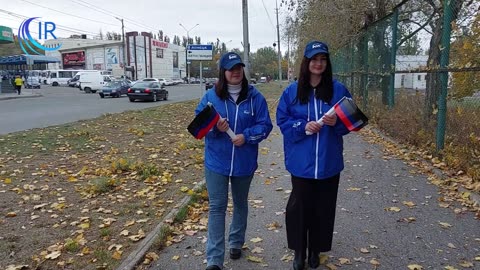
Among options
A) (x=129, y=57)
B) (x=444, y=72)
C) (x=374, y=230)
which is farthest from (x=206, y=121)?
(x=129, y=57)

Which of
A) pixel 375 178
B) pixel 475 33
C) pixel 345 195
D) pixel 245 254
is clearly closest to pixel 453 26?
pixel 475 33

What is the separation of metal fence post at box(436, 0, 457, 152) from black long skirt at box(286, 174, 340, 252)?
4.29 m

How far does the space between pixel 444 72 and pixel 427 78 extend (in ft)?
6.28

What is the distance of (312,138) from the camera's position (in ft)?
11.4

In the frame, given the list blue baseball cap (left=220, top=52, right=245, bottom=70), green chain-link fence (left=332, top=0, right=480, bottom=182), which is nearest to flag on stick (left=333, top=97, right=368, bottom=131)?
blue baseball cap (left=220, top=52, right=245, bottom=70)

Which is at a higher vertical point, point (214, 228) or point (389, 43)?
point (389, 43)

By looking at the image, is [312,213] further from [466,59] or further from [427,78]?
[427,78]

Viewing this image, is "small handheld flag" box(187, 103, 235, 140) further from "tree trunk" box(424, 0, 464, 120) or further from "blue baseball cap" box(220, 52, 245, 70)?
"tree trunk" box(424, 0, 464, 120)

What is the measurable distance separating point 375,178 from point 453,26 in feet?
8.57

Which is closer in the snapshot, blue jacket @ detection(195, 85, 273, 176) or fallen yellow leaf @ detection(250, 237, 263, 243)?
blue jacket @ detection(195, 85, 273, 176)

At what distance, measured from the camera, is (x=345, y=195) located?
19.2 ft

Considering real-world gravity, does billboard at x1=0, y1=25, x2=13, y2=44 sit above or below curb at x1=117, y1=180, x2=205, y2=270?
above

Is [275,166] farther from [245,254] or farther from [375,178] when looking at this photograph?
[245,254]

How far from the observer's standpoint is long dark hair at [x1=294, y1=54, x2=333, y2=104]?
348 centimetres
